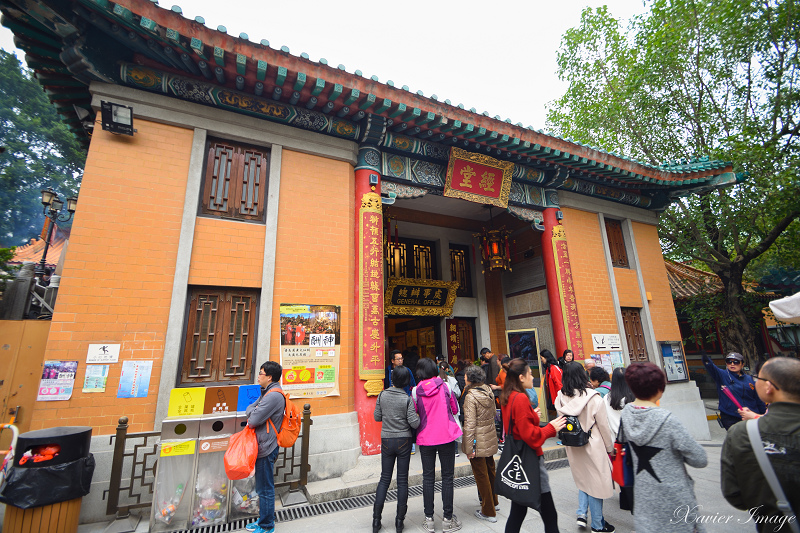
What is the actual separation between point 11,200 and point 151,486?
89.1ft

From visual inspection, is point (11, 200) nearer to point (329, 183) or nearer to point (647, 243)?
point (329, 183)

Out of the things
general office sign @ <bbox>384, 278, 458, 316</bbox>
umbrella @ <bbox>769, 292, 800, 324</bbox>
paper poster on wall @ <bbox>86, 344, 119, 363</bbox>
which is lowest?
paper poster on wall @ <bbox>86, 344, 119, 363</bbox>

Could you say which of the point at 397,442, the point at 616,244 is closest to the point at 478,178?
the point at 616,244

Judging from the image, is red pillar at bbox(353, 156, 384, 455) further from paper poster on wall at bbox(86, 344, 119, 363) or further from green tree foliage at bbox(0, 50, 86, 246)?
green tree foliage at bbox(0, 50, 86, 246)

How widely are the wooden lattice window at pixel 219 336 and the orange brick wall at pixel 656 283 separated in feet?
31.2

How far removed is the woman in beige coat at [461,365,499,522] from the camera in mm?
3781

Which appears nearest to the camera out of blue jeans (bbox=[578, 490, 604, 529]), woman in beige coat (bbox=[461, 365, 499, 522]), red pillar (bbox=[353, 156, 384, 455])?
blue jeans (bbox=[578, 490, 604, 529])

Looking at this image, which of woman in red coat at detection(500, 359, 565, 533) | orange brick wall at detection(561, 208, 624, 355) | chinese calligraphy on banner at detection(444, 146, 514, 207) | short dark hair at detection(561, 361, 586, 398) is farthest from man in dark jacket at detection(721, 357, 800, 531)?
orange brick wall at detection(561, 208, 624, 355)

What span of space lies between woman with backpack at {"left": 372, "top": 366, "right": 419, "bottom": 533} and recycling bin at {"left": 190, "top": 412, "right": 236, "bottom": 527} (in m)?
1.72

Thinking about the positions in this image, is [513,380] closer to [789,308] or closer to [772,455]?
[772,455]

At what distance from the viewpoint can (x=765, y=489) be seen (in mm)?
1847

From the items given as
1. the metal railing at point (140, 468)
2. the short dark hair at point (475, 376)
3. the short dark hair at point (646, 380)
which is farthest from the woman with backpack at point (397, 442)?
the short dark hair at point (646, 380)

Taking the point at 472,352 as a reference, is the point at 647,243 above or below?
above

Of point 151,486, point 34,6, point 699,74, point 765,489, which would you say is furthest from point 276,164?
point 699,74
